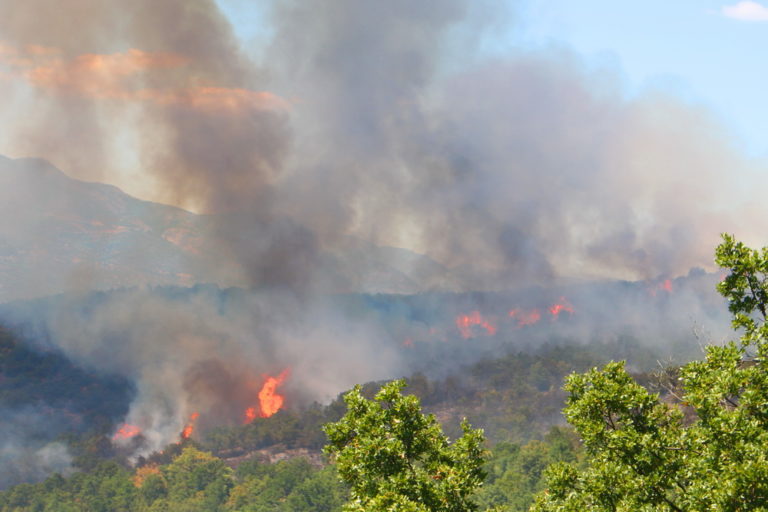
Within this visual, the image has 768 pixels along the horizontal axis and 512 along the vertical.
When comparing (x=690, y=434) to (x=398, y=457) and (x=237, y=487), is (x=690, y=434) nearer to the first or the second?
(x=398, y=457)

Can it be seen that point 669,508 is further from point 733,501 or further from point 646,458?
point 733,501

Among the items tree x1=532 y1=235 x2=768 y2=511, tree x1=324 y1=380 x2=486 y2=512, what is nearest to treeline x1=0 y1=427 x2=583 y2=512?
tree x1=324 y1=380 x2=486 y2=512

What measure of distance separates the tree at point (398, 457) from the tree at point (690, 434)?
379 cm

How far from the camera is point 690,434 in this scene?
2966 cm

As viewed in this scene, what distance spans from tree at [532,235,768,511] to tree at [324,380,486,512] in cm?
379

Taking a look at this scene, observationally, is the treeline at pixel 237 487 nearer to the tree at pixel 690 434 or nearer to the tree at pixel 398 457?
the tree at pixel 398 457

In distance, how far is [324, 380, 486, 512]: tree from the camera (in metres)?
32.0

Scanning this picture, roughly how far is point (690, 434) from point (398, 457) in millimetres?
11960

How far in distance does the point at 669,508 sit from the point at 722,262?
A: 33.8 ft

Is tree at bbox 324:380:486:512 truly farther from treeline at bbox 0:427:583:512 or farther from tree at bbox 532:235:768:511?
treeline at bbox 0:427:583:512

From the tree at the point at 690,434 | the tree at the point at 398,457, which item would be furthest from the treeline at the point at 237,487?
the tree at the point at 690,434

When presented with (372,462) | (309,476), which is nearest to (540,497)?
(372,462)

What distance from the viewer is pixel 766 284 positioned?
3300 centimetres

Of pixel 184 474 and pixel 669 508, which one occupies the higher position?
pixel 184 474
